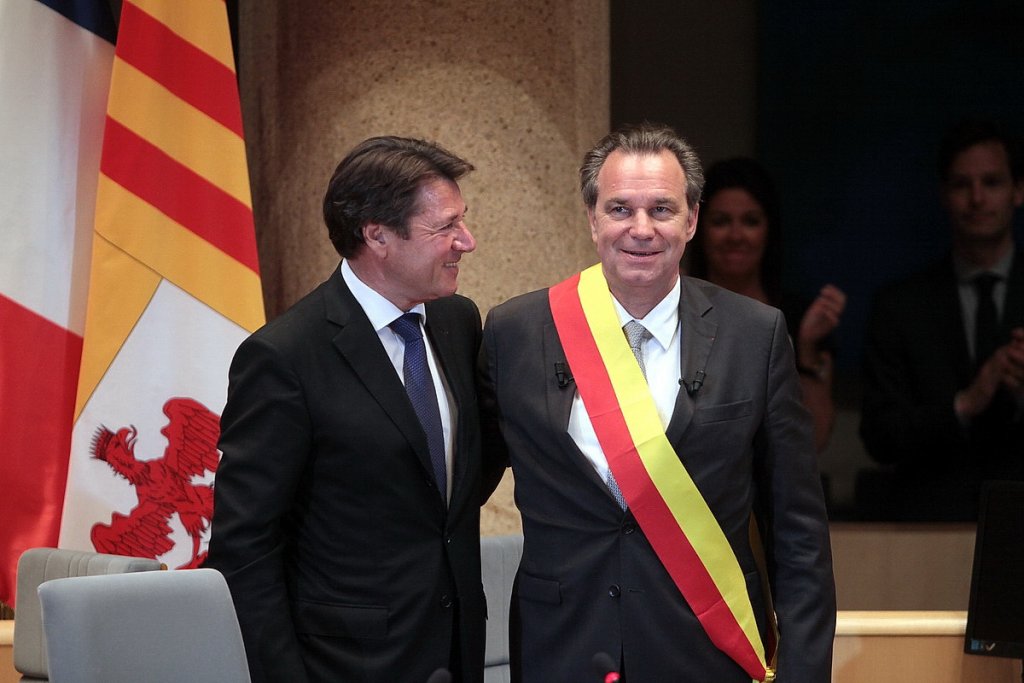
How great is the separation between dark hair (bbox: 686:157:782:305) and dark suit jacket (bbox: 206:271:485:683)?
7.11ft

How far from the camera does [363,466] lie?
212 centimetres

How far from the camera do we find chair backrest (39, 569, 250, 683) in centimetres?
203

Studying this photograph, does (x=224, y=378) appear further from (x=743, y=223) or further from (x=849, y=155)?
(x=849, y=155)

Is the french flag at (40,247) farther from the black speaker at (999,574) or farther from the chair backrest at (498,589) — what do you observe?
the black speaker at (999,574)

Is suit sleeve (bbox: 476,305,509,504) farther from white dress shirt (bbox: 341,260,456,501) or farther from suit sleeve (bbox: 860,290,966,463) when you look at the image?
suit sleeve (bbox: 860,290,966,463)

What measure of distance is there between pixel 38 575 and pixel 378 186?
144 cm

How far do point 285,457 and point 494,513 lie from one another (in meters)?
1.56

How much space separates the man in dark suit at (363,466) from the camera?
2.08 metres

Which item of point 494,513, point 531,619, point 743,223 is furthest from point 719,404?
point 743,223

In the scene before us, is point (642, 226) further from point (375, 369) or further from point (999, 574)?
point (999, 574)

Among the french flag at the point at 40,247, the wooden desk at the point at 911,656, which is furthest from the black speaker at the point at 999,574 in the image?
the french flag at the point at 40,247

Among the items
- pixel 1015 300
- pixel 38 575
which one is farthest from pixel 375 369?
pixel 1015 300

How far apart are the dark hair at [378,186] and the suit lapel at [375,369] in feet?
0.46

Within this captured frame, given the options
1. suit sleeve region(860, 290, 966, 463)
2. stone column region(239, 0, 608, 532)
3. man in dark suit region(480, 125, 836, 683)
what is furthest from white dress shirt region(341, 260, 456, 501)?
suit sleeve region(860, 290, 966, 463)
